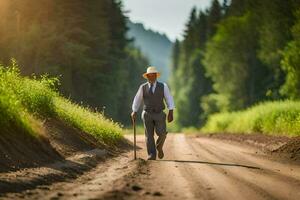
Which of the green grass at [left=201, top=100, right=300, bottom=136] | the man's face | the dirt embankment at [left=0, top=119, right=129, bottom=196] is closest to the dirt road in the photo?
the dirt embankment at [left=0, top=119, right=129, bottom=196]

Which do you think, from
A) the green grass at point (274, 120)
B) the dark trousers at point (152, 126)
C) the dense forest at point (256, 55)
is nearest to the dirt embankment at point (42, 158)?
the dark trousers at point (152, 126)

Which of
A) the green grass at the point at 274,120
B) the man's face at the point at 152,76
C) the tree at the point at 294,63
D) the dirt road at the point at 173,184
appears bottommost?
the dirt road at the point at 173,184

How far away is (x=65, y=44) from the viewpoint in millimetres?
42188

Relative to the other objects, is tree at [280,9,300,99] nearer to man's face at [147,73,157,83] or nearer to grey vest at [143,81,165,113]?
grey vest at [143,81,165,113]

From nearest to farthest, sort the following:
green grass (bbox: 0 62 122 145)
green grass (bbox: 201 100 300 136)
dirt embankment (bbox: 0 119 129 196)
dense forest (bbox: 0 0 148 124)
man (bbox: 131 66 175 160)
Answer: dirt embankment (bbox: 0 119 129 196)
green grass (bbox: 0 62 122 145)
man (bbox: 131 66 175 160)
green grass (bbox: 201 100 300 136)
dense forest (bbox: 0 0 148 124)

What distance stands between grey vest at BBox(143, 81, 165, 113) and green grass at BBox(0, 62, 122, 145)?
8.46 feet

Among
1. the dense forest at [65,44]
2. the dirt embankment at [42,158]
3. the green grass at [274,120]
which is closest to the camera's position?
the dirt embankment at [42,158]

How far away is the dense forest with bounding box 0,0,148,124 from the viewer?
132 ft

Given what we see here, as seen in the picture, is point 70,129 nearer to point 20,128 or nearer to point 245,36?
point 20,128

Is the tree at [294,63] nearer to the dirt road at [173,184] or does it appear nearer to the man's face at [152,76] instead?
the man's face at [152,76]

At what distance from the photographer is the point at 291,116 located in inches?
1047

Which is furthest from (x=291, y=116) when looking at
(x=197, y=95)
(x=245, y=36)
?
(x=197, y=95)

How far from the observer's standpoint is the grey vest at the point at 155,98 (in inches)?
570

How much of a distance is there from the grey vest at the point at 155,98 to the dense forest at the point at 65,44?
71.1 ft
